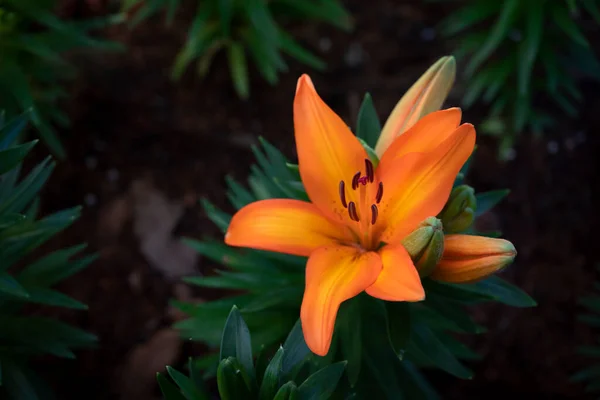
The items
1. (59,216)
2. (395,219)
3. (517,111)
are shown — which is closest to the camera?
(395,219)

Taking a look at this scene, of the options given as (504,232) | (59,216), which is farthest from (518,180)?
(59,216)

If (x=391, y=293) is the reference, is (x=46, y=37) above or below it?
above

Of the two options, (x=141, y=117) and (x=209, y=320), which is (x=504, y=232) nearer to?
(x=209, y=320)

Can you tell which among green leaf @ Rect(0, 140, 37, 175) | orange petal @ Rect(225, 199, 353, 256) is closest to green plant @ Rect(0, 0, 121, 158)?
green leaf @ Rect(0, 140, 37, 175)

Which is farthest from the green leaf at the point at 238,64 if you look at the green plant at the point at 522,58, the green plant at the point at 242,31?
the green plant at the point at 522,58

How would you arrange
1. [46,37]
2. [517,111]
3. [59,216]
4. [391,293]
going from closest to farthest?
[391,293], [59,216], [46,37], [517,111]

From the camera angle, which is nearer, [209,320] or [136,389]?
[209,320]
